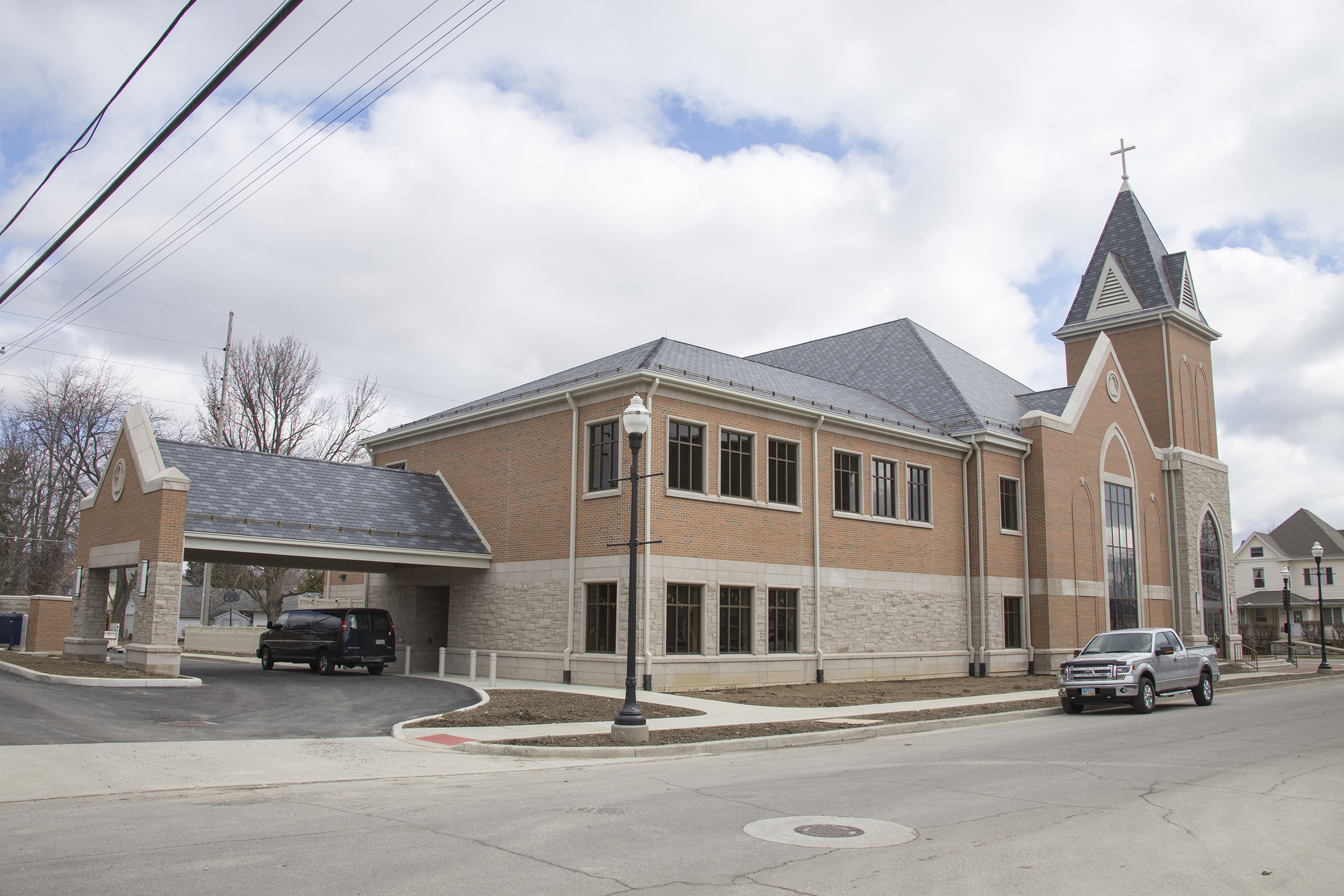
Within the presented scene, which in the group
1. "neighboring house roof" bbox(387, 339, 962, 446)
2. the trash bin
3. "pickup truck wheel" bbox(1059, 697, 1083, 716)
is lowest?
"pickup truck wheel" bbox(1059, 697, 1083, 716)

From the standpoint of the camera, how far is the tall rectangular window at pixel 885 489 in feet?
91.4

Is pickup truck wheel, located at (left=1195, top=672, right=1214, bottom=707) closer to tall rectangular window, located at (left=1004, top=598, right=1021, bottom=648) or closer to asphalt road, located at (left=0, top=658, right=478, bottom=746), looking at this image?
tall rectangular window, located at (left=1004, top=598, right=1021, bottom=648)

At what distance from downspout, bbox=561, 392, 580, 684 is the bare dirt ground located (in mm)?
3025

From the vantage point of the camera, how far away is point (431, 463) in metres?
29.4

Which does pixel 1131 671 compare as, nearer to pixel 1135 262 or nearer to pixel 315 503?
pixel 315 503

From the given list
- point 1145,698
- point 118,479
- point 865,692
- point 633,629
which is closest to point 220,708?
point 633,629

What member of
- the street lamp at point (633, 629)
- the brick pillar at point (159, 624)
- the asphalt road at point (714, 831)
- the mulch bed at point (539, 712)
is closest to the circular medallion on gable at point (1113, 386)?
the mulch bed at point (539, 712)

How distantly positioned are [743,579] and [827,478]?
4.20 m

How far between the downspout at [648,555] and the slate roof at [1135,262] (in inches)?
997

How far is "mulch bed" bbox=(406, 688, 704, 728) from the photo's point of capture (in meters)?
15.3

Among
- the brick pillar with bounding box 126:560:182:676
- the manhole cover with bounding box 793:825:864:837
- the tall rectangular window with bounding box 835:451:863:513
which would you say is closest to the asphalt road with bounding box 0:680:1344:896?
the manhole cover with bounding box 793:825:864:837

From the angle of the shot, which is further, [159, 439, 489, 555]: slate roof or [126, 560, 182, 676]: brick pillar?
[159, 439, 489, 555]: slate roof

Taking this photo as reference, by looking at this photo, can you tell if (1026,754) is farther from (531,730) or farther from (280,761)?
(280,761)

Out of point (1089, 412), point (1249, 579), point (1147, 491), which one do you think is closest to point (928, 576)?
point (1089, 412)
